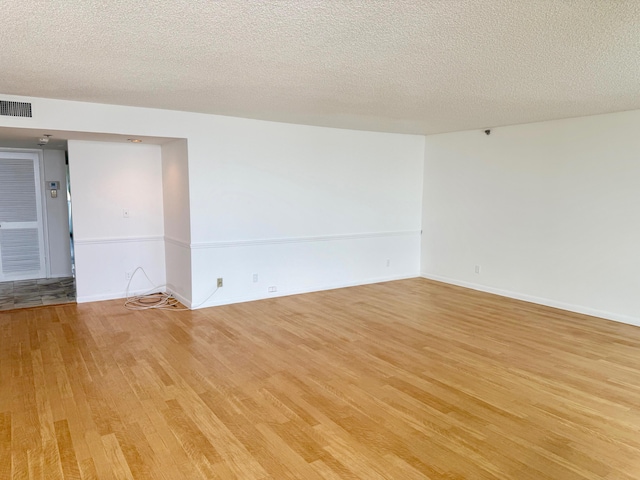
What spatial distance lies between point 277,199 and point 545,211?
3559mm

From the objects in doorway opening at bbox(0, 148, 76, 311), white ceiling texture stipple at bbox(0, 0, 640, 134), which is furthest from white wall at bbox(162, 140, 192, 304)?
doorway opening at bbox(0, 148, 76, 311)

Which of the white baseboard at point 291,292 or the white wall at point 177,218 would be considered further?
the white baseboard at point 291,292

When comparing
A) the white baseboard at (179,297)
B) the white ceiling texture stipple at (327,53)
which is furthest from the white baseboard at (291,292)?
the white ceiling texture stipple at (327,53)

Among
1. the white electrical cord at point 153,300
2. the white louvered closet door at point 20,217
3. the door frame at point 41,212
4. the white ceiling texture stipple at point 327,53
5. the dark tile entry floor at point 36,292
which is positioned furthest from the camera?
the door frame at point 41,212

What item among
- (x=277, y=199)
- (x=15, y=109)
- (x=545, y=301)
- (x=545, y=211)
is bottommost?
(x=545, y=301)

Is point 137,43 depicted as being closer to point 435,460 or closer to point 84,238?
point 435,460

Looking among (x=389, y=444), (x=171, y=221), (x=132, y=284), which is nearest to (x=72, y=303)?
(x=132, y=284)

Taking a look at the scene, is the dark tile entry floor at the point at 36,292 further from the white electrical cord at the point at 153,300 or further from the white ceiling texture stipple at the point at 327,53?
the white ceiling texture stipple at the point at 327,53

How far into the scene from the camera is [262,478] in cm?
217

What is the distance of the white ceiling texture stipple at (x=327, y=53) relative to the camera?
2082 millimetres

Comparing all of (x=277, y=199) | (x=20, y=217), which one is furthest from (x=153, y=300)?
(x=20, y=217)

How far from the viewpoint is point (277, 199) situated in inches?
224

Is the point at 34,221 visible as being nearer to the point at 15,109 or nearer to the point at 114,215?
the point at 114,215

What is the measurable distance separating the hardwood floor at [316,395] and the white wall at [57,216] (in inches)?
87.9
